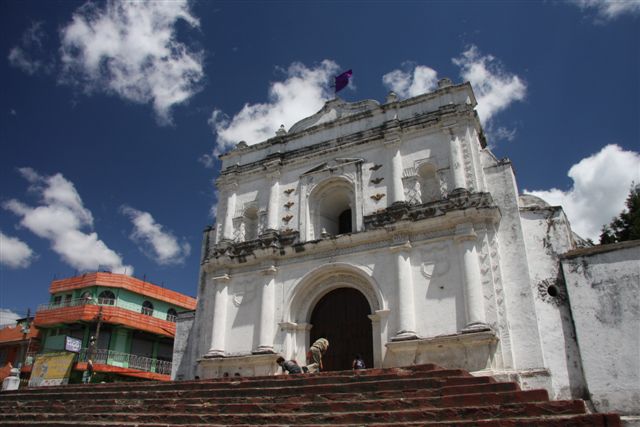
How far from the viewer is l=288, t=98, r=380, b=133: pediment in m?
17.2

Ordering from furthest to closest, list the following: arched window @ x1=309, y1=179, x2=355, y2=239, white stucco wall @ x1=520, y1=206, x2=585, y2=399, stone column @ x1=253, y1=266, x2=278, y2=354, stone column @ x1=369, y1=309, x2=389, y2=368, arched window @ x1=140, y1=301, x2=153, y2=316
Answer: arched window @ x1=140, y1=301, x2=153, y2=316 < arched window @ x1=309, y1=179, x2=355, y2=239 < stone column @ x1=253, y1=266, x2=278, y2=354 < stone column @ x1=369, y1=309, x2=389, y2=368 < white stucco wall @ x1=520, y1=206, x2=585, y2=399

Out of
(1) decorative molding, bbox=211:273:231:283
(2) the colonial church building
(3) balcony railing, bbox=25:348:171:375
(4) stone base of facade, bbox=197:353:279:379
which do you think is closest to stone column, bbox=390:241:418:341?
Answer: (2) the colonial church building

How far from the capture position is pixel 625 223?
21172mm

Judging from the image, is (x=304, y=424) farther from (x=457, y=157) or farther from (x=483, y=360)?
(x=457, y=157)

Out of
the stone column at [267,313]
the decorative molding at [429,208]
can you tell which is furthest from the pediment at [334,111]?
the stone column at [267,313]

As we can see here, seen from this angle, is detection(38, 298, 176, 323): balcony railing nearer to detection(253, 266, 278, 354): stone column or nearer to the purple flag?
detection(253, 266, 278, 354): stone column

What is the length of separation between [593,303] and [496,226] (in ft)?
9.77

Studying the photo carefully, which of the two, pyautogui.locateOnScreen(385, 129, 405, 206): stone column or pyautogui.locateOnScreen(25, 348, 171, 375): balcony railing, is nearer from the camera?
pyautogui.locateOnScreen(385, 129, 405, 206): stone column

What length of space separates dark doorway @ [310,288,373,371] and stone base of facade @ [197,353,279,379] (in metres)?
1.44

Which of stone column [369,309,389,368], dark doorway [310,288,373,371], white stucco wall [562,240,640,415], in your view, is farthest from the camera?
dark doorway [310,288,373,371]

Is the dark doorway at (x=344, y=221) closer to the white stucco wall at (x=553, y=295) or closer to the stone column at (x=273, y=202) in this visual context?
the stone column at (x=273, y=202)

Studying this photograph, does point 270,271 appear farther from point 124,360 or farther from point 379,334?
point 124,360

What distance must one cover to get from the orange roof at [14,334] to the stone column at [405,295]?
78.6 ft

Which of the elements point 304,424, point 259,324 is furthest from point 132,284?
point 304,424
